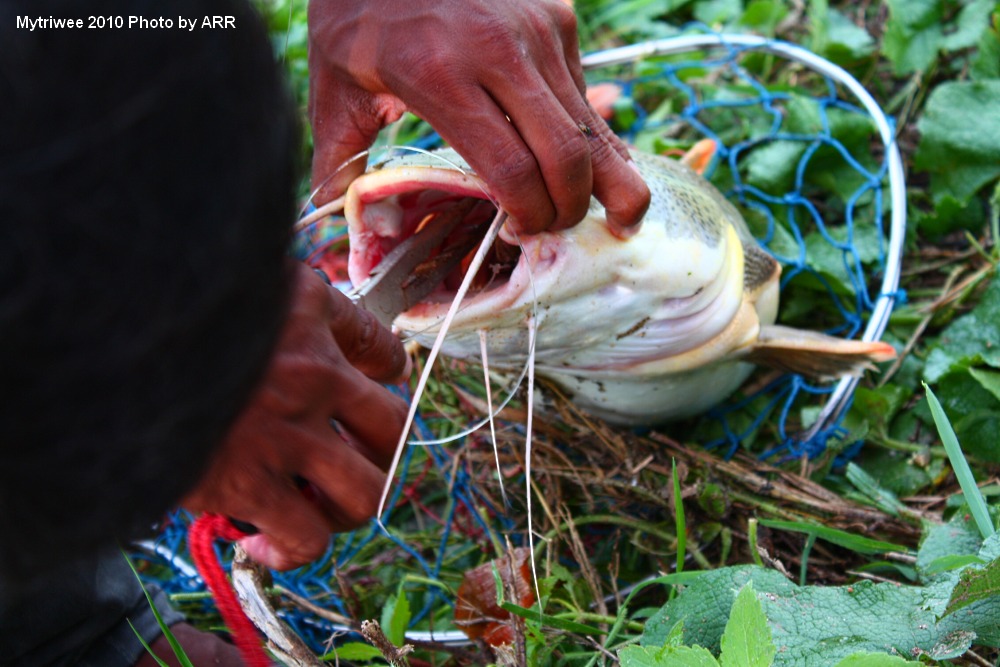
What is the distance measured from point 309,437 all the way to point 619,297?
0.70 m

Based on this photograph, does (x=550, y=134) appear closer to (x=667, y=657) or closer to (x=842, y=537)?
(x=667, y=657)

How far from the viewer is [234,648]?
5.77ft

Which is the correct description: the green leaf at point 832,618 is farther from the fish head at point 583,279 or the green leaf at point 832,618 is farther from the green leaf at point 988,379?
the green leaf at point 988,379

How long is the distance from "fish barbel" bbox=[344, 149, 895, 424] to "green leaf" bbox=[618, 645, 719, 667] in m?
0.61

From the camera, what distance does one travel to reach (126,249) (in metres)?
0.79

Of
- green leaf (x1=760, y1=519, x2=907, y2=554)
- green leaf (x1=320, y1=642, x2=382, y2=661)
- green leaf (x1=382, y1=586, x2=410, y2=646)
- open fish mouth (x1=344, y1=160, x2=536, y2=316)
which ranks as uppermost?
open fish mouth (x1=344, y1=160, x2=536, y2=316)

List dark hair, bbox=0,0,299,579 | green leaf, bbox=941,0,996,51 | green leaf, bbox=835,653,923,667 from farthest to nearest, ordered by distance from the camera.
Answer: green leaf, bbox=941,0,996,51, green leaf, bbox=835,653,923,667, dark hair, bbox=0,0,299,579

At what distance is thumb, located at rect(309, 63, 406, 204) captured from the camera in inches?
60.6

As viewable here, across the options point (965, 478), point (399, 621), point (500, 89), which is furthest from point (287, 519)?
point (965, 478)

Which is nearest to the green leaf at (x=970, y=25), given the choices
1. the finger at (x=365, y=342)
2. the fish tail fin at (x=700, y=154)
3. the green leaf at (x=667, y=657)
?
the fish tail fin at (x=700, y=154)

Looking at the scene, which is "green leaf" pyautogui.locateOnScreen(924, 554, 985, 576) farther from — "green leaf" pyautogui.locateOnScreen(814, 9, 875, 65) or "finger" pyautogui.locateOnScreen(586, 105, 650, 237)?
"green leaf" pyautogui.locateOnScreen(814, 9, 875, 65)

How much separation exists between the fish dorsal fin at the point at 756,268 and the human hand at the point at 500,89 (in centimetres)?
56

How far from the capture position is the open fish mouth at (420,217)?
4.87 feet

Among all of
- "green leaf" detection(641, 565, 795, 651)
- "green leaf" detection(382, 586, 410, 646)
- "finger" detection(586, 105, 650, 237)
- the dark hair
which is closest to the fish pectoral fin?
"finger" detection(586, 105, 650, 237)
